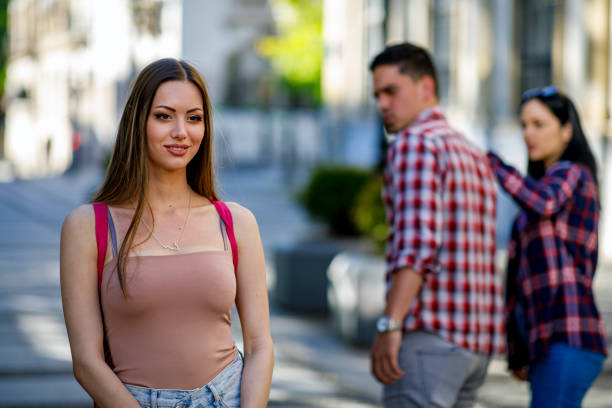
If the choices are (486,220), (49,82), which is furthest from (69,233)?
(49,82)

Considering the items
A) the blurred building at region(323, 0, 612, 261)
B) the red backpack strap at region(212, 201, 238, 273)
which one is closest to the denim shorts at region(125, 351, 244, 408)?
the red backpack strap at region(212, 201, 238, 273)

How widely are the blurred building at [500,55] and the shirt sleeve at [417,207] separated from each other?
22.9 feet

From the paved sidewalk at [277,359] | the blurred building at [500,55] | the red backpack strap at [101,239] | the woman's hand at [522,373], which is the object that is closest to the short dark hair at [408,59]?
the paved sidewalk at [277,359]

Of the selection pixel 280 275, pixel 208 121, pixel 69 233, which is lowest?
pixel 280 275

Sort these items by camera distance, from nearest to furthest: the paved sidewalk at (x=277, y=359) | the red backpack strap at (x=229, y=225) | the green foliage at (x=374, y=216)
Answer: the red backpack strap at (x=229, y=225), the paved sidewalk at (x=277, y=359), the green foliage at (x=374, y=216)

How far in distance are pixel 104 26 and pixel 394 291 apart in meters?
45.7

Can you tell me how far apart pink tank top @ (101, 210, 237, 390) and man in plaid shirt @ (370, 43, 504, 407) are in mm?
921

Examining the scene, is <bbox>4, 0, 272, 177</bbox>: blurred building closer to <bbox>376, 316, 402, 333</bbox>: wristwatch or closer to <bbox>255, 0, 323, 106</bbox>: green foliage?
<bbox>255, 0, 323, 106</bbox>: green foliage

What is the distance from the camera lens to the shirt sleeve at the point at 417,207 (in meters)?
3.45

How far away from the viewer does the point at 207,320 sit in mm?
2699

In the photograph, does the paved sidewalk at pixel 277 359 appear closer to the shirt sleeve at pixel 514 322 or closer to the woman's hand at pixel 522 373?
the shirt sleeve at pixel 514 322

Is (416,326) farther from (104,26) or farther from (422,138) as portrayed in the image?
(104,26)

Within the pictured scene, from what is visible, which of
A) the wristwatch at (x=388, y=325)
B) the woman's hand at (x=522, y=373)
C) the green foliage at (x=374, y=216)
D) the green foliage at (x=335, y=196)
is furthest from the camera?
the green foliage at (x=335, y=196)

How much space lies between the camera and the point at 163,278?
8.65 ft
